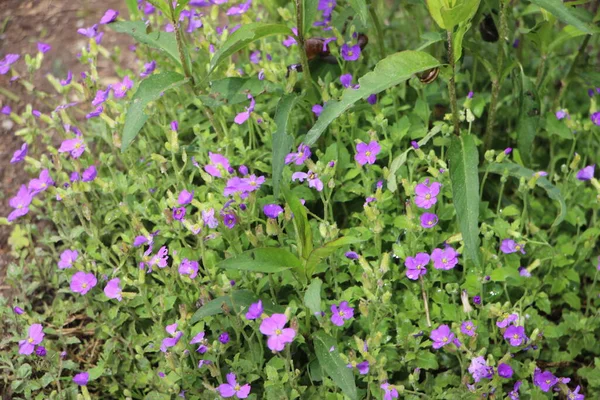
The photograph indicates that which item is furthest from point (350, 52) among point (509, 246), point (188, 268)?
point (188, 268)

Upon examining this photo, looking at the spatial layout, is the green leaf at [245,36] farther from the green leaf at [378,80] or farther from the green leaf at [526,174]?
the green leaf at [526,174]

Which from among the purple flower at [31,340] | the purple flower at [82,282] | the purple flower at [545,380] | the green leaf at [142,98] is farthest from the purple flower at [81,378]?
the purple flower at [545,380]

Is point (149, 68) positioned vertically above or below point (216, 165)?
above

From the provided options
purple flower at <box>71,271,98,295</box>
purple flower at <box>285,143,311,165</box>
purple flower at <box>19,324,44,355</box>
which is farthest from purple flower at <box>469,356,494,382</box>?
purple flower at <box>19,324,44,355</box>

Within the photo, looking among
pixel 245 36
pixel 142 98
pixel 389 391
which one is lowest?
pixel 389 391

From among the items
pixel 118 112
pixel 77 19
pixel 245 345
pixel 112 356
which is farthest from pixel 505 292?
pixel 77 19

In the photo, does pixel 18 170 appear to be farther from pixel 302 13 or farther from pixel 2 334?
pixel 302 13

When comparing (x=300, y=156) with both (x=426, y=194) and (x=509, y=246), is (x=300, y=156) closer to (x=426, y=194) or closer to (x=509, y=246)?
(x=426, y=194)
